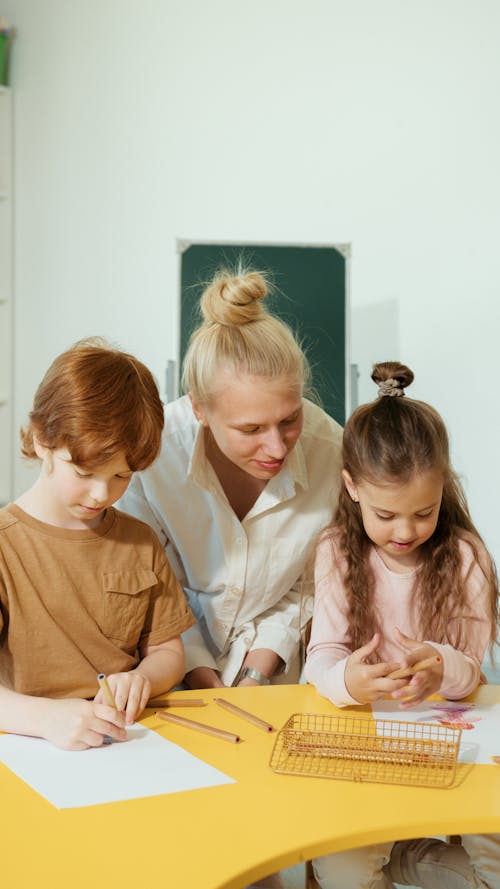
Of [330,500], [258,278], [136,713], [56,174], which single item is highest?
[56,174]

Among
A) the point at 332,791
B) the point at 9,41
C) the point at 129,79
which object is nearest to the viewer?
the point at 332,791

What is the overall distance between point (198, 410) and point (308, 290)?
1.99 m

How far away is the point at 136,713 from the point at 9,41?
4711mm

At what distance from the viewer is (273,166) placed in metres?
4.57

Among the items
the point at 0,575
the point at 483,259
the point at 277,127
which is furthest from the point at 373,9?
the point at 0,575

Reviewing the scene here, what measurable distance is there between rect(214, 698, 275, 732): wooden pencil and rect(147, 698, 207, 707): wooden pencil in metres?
0.03

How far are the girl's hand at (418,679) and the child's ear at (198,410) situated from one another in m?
0.60

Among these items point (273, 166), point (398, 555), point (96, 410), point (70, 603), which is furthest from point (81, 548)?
point (273, 166)

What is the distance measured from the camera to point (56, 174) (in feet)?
17.0

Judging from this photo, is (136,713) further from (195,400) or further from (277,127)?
(277,127)

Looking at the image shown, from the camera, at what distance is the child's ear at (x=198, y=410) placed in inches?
74.1

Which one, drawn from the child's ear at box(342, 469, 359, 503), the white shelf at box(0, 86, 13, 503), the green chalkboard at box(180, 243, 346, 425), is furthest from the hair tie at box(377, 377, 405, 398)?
the white shelf at box(0, 86, 13, 503)

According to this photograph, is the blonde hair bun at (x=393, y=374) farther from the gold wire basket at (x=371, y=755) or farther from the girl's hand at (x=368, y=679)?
the gold wire basket at (x=371, y=755)

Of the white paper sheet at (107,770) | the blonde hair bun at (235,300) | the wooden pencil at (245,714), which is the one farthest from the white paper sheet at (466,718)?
the blonde hair bun at (235,300)
